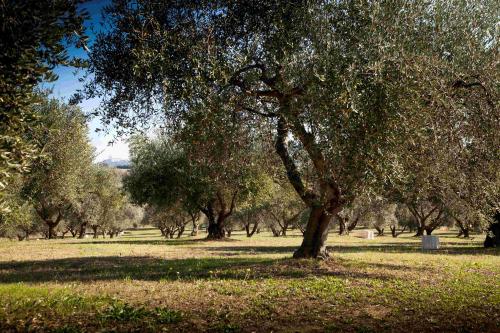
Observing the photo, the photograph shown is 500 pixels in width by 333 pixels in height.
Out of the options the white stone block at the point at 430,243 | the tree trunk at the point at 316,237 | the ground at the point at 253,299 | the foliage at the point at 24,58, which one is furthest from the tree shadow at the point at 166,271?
the white stone block at the point at 430,243

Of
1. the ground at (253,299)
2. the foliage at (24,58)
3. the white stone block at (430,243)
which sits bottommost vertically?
the ground at (253,299)

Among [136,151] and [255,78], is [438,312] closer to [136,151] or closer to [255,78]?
[255,78]

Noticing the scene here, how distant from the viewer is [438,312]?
451 inches

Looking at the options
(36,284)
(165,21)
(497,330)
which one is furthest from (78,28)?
(497,330)

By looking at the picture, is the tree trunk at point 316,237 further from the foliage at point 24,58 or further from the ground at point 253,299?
the foliage at point 24,58

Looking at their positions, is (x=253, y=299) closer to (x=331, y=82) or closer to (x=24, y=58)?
(x=331, y=82)

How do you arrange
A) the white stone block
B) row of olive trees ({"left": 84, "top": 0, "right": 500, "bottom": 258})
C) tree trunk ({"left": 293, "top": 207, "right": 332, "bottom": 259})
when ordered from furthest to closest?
the white stone block < tree trunk ({"left": 293, "top": 207, "right": 332, "bottom": 259}) < row of olive trees ({"left": 84, "top": 0, "right": 500, "bottom": 258})

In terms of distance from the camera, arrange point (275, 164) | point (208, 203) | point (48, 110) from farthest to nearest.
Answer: point (208, 203) < point (48, 110) < point (275, 164)

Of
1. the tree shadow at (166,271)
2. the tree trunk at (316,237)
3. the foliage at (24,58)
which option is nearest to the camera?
the foliage at (24,58)

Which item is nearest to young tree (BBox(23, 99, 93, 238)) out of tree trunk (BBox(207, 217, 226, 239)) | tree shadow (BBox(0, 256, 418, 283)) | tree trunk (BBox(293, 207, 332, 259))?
tree trunk (BBox(207, 217, 226, 239))

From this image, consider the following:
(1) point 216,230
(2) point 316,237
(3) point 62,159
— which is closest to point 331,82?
(2) point 316,237

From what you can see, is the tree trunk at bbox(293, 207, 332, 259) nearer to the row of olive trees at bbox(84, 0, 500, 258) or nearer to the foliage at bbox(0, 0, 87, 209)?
the row of olive trees at bbox(84, 0, 500, 258)

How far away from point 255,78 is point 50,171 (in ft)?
99.0

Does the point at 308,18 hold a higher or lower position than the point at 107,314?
higher
